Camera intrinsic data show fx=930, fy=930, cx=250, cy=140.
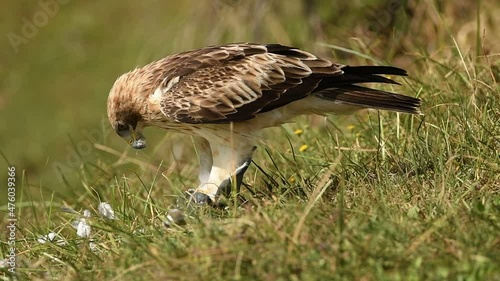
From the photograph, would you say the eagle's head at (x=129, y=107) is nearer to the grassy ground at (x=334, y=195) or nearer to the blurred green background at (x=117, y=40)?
the grassy ground at (x=334, y=195)

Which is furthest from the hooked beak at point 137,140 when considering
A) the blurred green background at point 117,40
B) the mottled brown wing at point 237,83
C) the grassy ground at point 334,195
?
the blurred green background at point 117,40

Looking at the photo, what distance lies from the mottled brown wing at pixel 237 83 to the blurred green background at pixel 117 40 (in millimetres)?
1721

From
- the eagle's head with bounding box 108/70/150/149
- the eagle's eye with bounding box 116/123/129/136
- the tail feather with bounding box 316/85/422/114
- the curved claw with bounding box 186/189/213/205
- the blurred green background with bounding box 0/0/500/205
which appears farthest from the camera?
the blurred green background with bounding box 0/0/500/205

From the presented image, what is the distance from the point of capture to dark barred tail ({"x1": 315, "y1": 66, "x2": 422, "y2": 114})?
5.91 m

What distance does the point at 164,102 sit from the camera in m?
5.95

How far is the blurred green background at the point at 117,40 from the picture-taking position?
9398 millimetres

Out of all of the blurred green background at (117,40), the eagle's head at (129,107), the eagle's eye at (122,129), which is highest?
the eagle's head at (129,107)

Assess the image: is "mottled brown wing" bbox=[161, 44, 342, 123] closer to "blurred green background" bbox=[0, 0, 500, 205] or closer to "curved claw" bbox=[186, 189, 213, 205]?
"curved claw" bbox=[186, 189, 213, 205]

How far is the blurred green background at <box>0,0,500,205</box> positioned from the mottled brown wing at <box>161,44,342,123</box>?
172 cm

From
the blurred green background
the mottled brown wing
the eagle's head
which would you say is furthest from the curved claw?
the blurred green background

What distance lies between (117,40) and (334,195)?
11.5 metres

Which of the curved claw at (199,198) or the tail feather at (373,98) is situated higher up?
the tail feather at (373,98)

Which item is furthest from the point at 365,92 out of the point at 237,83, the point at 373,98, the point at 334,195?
the point at 334,195

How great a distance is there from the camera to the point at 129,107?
6.12 m
